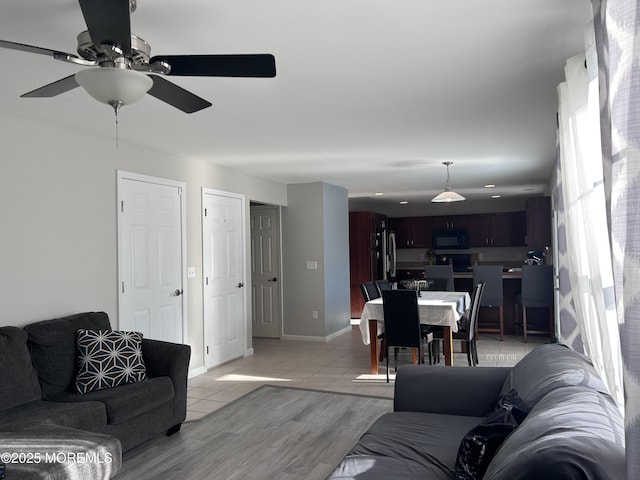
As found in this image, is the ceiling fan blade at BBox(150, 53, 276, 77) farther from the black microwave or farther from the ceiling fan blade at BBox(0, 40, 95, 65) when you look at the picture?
the black microwave

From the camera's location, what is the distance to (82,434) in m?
2.61

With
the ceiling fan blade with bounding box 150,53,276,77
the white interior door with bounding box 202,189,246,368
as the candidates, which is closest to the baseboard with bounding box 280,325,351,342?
the white interior door with bounding box 202,189,246,368

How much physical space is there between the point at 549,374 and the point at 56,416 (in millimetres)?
2687

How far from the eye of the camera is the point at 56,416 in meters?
2.93

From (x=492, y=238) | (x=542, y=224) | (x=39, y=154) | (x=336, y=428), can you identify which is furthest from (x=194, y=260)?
(x=492, y=238)

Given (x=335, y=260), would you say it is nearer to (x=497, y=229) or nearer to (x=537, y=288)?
(x=537, y=288)

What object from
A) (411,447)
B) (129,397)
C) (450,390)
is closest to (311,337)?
(129,397)

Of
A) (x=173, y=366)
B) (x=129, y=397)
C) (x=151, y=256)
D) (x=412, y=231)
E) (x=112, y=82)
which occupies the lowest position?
(x=129, y=397)

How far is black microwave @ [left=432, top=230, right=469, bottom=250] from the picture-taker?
36.4ft

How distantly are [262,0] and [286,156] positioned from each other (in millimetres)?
3437

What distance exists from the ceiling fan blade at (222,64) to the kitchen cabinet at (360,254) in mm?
7783

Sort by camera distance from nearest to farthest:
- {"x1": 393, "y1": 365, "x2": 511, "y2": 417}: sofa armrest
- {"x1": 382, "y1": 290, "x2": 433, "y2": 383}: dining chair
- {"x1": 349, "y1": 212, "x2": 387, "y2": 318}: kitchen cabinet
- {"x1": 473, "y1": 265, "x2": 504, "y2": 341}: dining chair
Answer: {"x1": 393, "y1": 365, "x2": 511, "y2": 417}: sofa armrest < {"x1": 382, "y1": 290, "x2": 433, "y2": 383}: dining chair < {"x1": 473, "y1": 265, "x2": 504, "y2": 341}: dining chair < {"x1": 349, "y1": 212, "x2": 387, "y2": 318}: kitchen cabinet

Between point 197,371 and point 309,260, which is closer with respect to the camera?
point 197,371

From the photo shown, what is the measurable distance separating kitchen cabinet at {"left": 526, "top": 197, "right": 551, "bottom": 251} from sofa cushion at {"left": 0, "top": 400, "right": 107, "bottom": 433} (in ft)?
22.0
